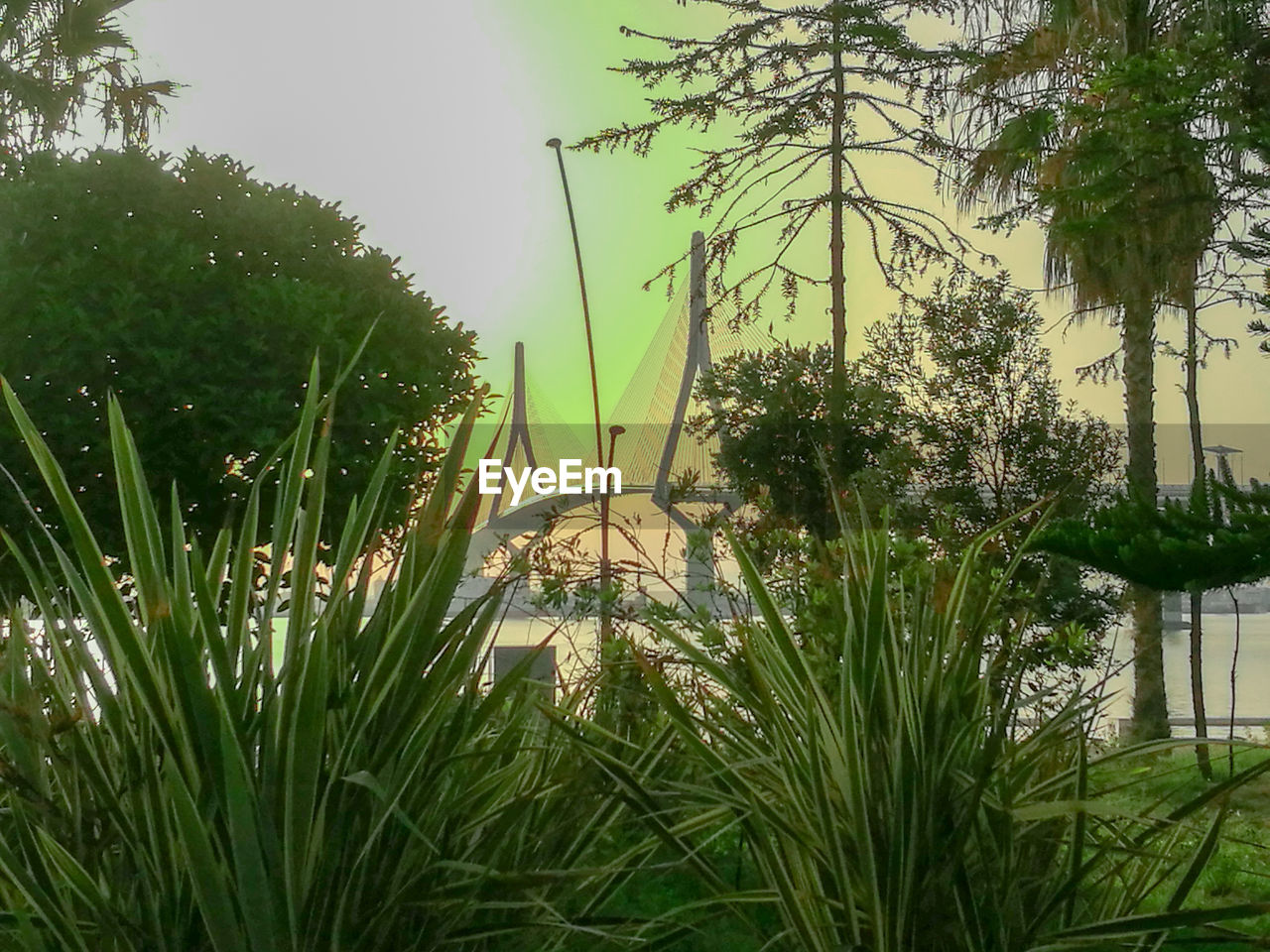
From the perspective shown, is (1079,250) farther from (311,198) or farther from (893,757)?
(893,757)

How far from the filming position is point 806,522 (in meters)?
8.48

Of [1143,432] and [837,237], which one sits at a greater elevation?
[837,237]

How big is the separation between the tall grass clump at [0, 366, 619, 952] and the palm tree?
5233 mm

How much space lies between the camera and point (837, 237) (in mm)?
7660

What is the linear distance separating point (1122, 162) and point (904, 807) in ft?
20.8

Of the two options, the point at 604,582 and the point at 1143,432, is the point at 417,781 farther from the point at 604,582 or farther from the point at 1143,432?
the point at 1143,432

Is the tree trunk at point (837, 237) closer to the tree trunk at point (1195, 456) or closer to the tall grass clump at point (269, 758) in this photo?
the tree trunk at point (1195, 456)

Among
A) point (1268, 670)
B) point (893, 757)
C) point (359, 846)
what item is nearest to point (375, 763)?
point (359, 846)

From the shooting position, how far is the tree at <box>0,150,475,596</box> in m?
4.35

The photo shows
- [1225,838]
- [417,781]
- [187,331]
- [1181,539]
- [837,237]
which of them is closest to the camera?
[417,781]

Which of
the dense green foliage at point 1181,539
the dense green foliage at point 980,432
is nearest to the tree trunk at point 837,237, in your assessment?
the dense green foliage at point 980,432

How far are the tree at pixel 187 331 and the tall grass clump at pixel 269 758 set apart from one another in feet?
9.41

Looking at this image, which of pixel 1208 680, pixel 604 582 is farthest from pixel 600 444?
pixel 1208 680

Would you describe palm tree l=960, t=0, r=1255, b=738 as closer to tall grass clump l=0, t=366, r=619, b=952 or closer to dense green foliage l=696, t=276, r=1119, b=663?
dense green foliage l=696, t=276, r=1119, b=663
